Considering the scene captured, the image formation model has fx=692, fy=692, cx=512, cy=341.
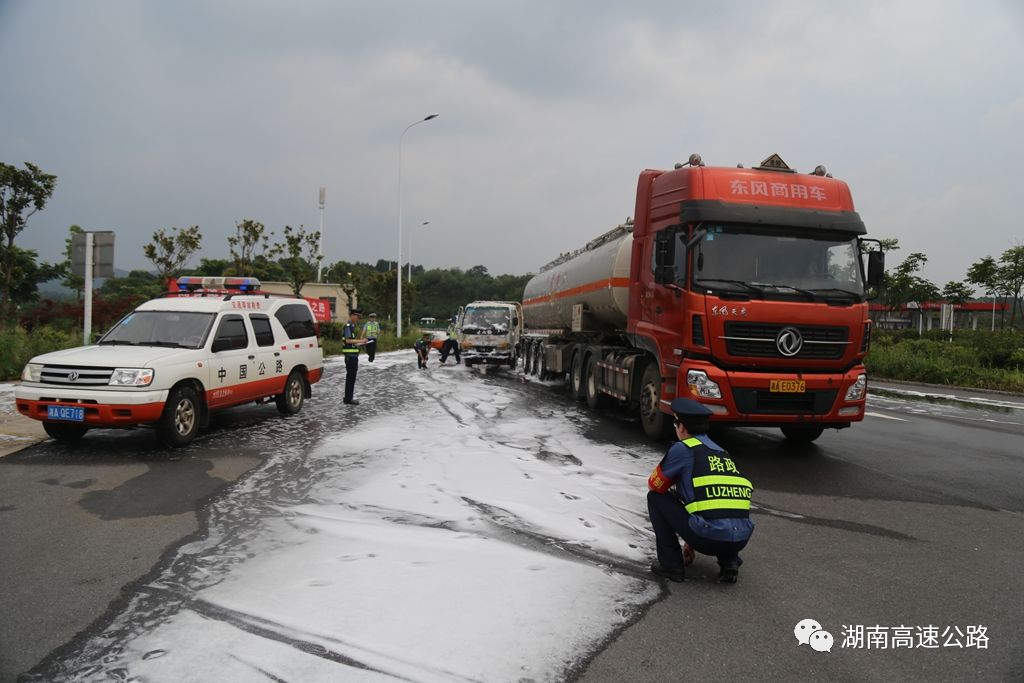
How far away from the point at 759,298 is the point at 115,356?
7.50 m

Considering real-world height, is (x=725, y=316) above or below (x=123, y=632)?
above

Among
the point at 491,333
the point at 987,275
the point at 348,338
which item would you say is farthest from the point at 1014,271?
the point at 348,338

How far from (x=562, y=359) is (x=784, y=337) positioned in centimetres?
852

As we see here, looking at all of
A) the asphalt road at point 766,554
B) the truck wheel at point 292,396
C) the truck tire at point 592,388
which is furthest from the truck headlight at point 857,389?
the truck wheel at point 292,396

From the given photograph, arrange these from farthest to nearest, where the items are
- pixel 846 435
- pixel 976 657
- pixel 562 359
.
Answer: pixel 562 359
pixel 846 435
pixel 976 657

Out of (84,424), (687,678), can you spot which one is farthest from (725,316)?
(84,424)

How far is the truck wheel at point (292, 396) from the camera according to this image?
36.7 ft

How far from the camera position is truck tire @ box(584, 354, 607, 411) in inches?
510

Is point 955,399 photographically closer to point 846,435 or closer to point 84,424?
point 846,435

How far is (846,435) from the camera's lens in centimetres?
1052

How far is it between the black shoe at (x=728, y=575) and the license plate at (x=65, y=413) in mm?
6955

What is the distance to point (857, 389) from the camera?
8156 millimetres

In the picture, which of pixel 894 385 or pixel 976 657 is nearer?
pixel 976 657

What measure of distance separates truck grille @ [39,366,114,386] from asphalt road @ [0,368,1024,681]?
843 millimetres
